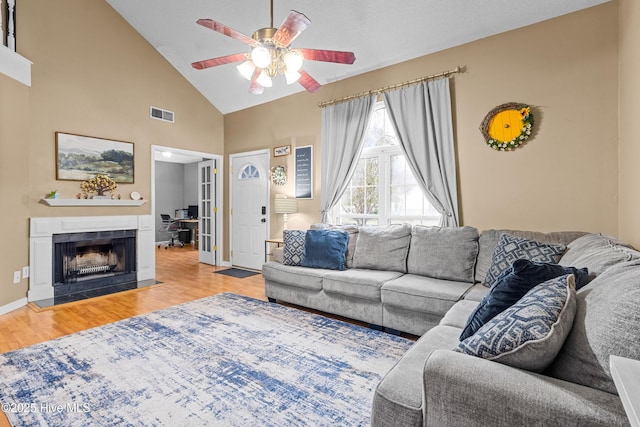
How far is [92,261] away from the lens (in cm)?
464

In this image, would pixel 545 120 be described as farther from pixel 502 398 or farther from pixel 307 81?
pixel 502 398

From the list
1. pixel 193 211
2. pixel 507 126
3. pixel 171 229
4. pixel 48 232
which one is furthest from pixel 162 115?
pixel 507 126

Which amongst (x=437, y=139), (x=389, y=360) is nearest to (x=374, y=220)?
(x=437, y=139)

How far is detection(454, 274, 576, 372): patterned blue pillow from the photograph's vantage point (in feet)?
3.48

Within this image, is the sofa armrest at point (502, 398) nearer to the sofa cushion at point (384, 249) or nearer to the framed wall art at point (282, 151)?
the sofa cushion at point (384, 249)

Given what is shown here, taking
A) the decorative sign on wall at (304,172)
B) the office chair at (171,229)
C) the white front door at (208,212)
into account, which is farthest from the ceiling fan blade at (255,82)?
the office chair at (171,229)

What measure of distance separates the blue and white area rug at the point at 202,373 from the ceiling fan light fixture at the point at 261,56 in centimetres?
221

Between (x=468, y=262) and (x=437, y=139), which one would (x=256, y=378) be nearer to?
(x=468, y=262)

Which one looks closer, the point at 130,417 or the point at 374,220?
the point at 130,417

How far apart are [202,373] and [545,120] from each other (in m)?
3.70

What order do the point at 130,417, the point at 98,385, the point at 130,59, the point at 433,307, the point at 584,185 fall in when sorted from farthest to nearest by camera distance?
the point at 130,59 → the point at 584,185 → the point at 433,307 → the point at 98,385 → the point at 130,417

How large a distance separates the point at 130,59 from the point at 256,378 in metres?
4.93

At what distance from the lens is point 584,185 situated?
2.96 metres

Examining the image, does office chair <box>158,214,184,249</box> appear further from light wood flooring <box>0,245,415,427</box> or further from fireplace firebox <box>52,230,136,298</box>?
fireplace firebox <box>52,230,136,298</box>
